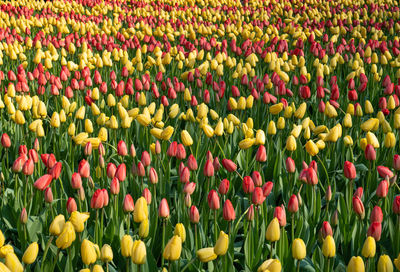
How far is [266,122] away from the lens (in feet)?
11.6

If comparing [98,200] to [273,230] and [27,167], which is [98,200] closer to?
[27,167]

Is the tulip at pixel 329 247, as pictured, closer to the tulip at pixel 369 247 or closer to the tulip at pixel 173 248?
the tulip at pixel 369 247

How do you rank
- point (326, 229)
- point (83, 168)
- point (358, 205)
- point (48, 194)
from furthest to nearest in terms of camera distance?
point (83, 168)
point (48, 194)
point (358, 205)
point (326, 229)

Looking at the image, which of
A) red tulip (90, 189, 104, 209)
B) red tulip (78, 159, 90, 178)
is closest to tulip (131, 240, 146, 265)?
red tulip (90, 189, 104, 209)

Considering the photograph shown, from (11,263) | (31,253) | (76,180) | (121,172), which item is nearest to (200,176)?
(121,172)

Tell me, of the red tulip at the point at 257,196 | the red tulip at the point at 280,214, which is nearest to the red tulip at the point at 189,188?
the red tulip at the point at 257,196

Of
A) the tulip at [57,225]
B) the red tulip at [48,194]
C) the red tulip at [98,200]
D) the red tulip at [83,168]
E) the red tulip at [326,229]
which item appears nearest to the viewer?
the tulip at [57,225]

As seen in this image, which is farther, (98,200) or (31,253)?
(98,200)

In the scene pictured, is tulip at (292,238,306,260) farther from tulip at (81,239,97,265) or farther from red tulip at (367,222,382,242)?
tulip at (81,239,97,265)

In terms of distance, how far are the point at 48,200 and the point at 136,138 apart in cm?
142

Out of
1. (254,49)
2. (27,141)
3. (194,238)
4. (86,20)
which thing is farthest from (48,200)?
(86,20)

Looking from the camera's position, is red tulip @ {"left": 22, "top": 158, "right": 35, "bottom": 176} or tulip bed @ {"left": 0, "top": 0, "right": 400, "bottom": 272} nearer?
tulip bed @ {"left": 0, "top": 0, "right": 400, "bottom": 272}

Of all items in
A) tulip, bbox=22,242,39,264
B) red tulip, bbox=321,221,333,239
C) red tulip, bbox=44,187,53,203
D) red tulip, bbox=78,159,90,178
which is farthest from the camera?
red tulip, bbox=78,159,90,178

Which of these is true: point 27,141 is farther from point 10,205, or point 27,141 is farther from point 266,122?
point 266,122
